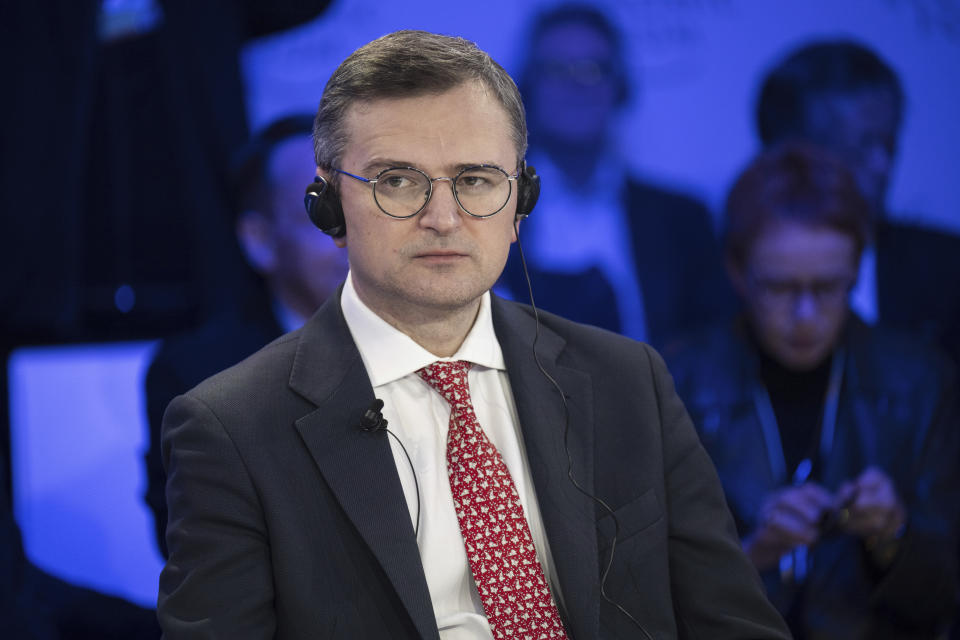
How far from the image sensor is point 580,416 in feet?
5.91

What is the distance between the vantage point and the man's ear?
10.4ft

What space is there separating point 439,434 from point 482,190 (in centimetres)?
48

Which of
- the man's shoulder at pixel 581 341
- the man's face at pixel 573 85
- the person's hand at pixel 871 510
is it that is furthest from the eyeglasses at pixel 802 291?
the man's shoulder at pixel 581 341

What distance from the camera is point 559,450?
1745 millimetres

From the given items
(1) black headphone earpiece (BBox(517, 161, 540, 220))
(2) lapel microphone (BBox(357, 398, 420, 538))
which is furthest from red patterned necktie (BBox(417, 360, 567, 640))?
(1) black headphone earpiece (BBox(517, 161, 540, 220))

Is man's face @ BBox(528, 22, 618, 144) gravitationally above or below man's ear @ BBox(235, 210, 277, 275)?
above

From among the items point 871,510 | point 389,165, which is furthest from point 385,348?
point 871,510

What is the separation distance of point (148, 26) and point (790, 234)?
2.48 metres

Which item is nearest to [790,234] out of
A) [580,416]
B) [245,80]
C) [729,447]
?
[729,447]

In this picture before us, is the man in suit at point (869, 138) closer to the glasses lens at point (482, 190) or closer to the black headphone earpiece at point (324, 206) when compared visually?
the glasses lens at point (482, 190)

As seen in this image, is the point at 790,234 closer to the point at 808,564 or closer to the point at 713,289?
the point at 713,289

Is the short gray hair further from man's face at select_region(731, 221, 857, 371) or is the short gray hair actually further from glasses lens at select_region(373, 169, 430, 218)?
man's face at select_region(731, 221, 857, 371)

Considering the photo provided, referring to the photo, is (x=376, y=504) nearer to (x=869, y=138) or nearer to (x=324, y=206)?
(x=324, y=206)

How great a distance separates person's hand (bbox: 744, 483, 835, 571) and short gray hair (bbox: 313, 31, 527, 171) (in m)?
2.02
